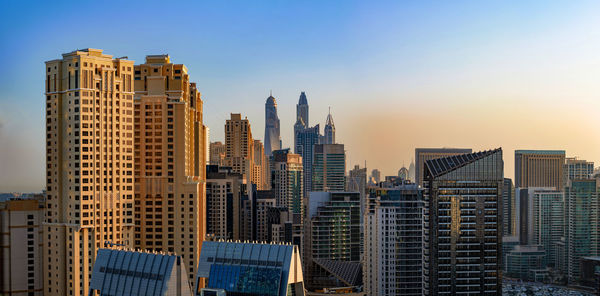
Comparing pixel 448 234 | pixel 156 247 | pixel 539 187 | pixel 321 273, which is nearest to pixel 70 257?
pixel 156 247

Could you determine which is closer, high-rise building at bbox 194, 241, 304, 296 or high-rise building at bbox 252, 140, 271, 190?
high-rise building at bbox 194, 241, 304, 296

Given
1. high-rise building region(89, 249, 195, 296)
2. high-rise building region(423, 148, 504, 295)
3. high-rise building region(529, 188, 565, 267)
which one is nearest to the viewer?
high-rise building region(89, 249, 195, 296)

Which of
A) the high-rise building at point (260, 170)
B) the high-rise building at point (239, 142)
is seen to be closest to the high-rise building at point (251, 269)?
the high-rise building at point (239, 142)

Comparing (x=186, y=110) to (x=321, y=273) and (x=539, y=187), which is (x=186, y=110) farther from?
(x=539, y=187)

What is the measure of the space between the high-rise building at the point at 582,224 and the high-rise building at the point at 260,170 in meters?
34.2

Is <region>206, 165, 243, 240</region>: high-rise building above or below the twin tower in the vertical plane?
below

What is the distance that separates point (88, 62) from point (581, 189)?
166 ft

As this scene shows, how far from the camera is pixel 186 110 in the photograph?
30.1m

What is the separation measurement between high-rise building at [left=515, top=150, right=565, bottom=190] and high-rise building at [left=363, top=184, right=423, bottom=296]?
3301 cm

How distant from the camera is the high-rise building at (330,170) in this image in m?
83.6

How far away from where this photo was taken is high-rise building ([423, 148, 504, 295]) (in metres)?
32.1

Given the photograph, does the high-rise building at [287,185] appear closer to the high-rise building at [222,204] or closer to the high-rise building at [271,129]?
the high-rise building at [222,204]

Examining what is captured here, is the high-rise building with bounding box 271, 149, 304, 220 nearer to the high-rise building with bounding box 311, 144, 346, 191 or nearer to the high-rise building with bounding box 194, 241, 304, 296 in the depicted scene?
the high-rise building with bounding box 311, 144, 346, 191

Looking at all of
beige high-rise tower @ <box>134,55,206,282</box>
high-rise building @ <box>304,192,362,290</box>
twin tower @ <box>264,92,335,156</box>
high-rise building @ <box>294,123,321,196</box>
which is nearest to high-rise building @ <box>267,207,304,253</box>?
high-rise building @ <box>304,192,362,290</box>
